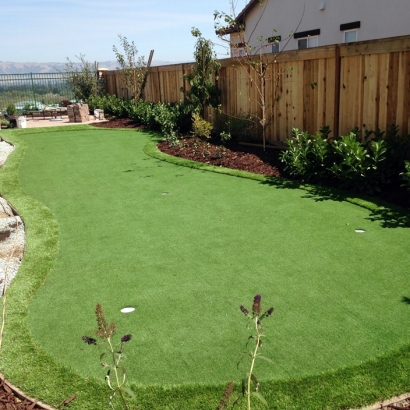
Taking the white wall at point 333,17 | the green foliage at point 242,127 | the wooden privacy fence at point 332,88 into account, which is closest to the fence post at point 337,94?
the wooden privacy fence at point 332,88

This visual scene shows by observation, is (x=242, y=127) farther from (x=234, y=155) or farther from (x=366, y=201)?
(x=366, y=201)

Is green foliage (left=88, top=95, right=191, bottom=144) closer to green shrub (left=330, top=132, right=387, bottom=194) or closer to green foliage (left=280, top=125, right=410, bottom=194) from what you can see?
green foliage (left=280, top=125, right=410, bottom=194)

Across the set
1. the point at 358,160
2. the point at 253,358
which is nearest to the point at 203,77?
the point at 358,160

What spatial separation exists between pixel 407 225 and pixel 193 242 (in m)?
2.59

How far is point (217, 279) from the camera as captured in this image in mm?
4355

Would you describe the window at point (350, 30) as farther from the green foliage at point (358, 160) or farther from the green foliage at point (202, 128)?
the green foliage at point (358, 160)

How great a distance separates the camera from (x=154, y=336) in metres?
3.45

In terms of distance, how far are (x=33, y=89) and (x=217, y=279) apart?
23.7 meters

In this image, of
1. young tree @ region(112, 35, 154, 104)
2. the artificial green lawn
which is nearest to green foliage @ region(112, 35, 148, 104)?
young tree @ region(112, 35, 154, 104)

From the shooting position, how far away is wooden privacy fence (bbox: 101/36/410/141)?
22.3 feet

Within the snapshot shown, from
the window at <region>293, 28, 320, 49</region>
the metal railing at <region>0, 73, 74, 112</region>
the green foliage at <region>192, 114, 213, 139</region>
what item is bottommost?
the green foliage at <region>192, 114, 213, 139</region>

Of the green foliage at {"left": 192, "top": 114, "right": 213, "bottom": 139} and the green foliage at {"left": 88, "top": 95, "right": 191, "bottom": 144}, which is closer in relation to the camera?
the green foliage at {"left": 192, "top": 114, "right": 213, "bottom": 139}

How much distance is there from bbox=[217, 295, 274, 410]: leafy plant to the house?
7.49 m

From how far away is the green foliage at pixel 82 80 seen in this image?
2050cm
